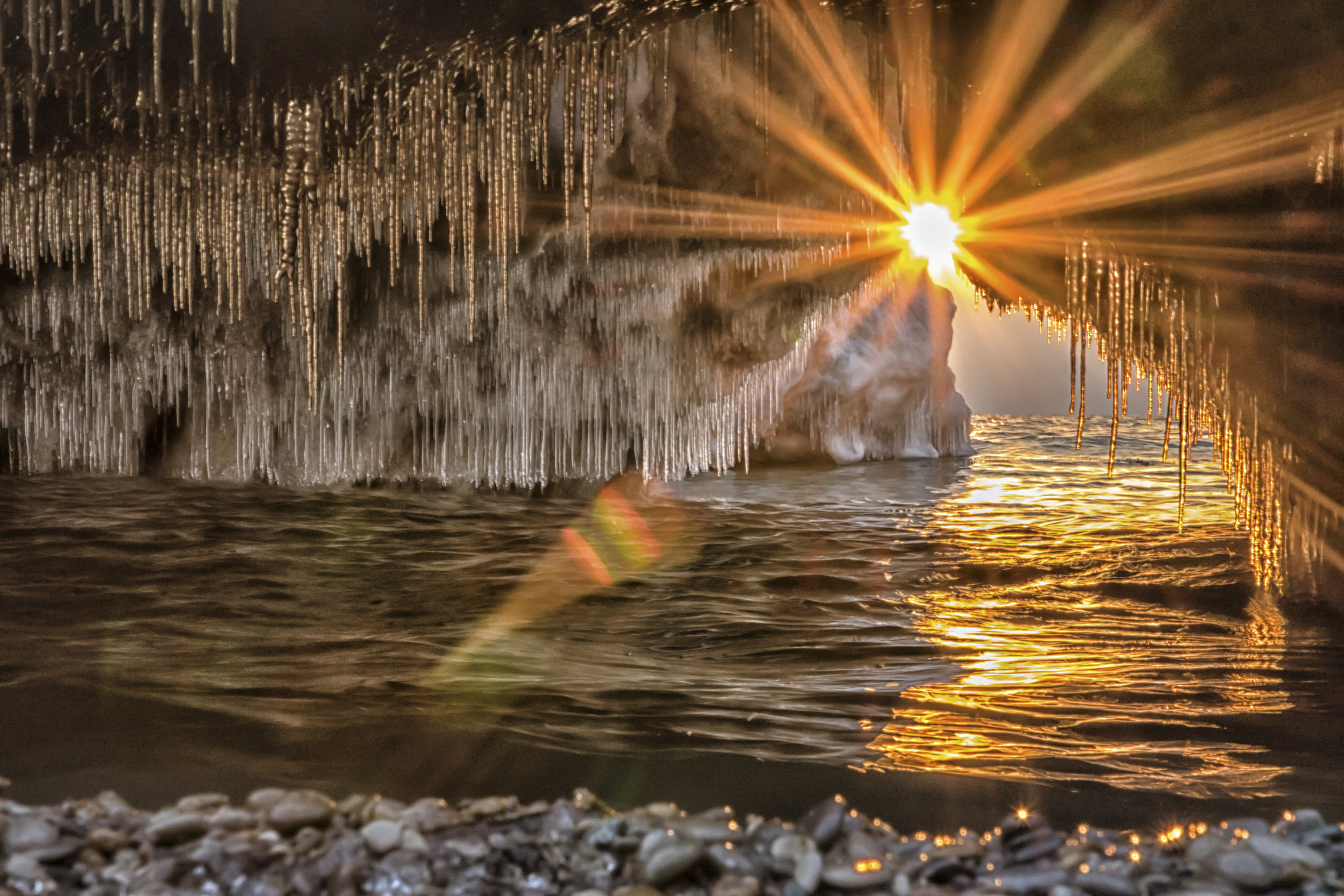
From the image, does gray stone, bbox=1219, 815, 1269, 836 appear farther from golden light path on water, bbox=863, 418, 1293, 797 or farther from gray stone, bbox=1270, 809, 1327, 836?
golden light path on water, bbox=863, 418, 1293, 797

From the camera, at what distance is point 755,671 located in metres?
3.95

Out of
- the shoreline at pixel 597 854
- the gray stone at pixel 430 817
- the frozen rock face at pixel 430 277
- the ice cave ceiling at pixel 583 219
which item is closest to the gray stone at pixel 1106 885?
the shoreline at pixel 597 854

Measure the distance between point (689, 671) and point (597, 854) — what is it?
6.30 feet

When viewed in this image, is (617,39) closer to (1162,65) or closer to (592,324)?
(1162,65)

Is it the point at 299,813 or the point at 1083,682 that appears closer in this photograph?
the point at 299,813

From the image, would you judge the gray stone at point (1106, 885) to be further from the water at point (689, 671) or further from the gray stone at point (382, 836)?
the gray stone at point (382, 836)

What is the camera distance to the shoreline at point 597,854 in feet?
6.19

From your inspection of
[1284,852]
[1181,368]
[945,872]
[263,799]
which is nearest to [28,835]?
[263,799]

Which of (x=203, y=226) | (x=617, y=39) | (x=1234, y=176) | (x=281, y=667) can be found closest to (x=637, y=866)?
(x=281, y=667)

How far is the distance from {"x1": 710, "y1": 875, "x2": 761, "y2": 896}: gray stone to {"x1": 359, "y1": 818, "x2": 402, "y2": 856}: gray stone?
2.27 feet

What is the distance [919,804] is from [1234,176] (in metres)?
3.97

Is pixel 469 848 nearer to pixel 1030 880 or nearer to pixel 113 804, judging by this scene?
pixel 113 804

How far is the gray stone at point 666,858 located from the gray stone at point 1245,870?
1069mm

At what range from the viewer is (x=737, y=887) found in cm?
189
